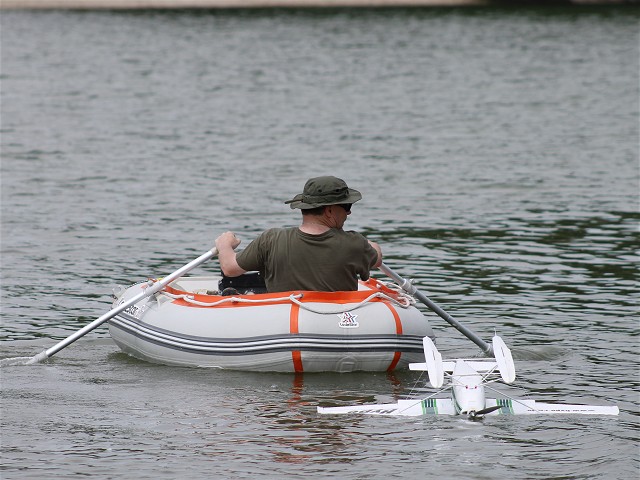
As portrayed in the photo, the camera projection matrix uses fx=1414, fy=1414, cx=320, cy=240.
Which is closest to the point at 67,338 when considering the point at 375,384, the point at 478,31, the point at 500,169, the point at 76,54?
the point at 375,384

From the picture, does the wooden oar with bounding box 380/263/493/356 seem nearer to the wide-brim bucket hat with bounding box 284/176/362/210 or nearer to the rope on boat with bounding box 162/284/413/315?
the rope on boat with bounding box 162/284/413/315

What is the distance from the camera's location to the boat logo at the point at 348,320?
11.0 m

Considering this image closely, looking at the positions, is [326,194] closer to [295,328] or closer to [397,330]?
[295,328]

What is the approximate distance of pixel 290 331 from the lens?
11055mm

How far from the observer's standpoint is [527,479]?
28.6 ft

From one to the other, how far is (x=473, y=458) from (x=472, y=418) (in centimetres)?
86

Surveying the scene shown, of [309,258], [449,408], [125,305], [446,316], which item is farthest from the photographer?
[446,316]

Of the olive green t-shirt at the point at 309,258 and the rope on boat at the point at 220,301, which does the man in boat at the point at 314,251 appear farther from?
the rope on boat at the point at 220,301

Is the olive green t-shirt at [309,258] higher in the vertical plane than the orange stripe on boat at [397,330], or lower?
higher

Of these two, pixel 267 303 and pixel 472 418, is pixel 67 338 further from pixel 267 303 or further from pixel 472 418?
pixel 472 418

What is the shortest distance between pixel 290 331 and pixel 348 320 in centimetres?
46

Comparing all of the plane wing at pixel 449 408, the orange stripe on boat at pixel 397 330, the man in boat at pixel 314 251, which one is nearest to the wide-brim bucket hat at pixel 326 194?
the man in boat at pixel 314 251

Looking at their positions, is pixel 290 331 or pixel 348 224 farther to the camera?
pixel 348 224

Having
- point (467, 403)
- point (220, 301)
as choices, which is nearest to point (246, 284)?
point (220, 301)
